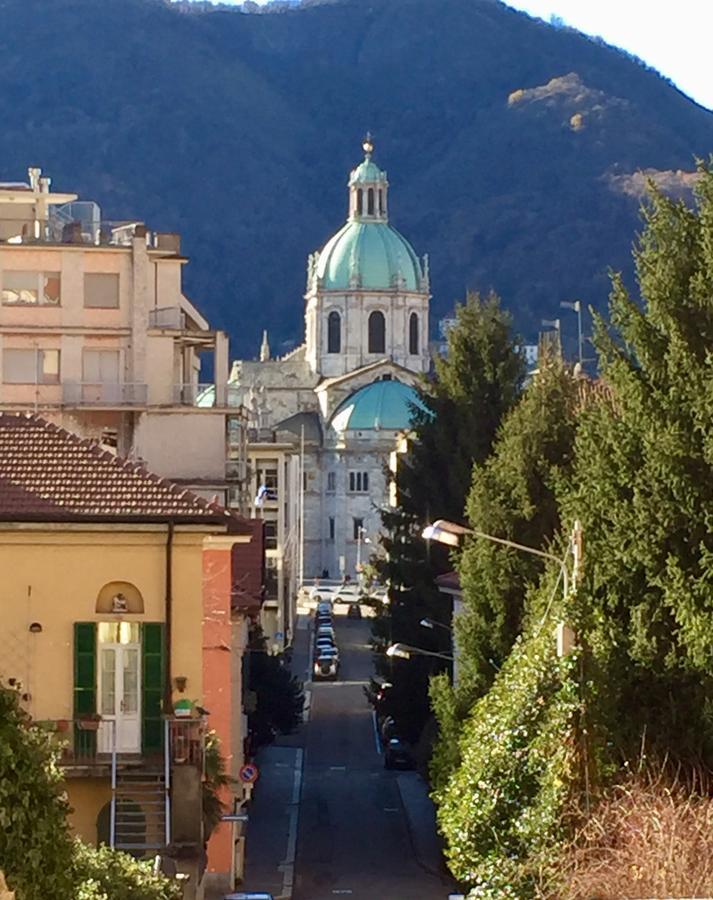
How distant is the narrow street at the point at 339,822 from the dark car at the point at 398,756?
22 cm

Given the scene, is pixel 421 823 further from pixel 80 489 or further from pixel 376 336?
pixel 376 336

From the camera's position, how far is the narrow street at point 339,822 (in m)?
45.2

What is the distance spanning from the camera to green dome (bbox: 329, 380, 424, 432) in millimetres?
165750

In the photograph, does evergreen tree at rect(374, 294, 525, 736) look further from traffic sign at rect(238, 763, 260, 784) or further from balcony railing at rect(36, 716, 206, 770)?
balcony railing at rect(36, 716, 206, 770)

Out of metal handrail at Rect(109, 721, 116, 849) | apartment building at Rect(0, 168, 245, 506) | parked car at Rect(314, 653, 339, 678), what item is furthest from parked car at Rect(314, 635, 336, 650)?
metal handrail at Rect(109, 721, 116, 849)

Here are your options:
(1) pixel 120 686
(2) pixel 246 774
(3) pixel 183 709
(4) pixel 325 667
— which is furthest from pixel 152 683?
(4) pixel 325 667

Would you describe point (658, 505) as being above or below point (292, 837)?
above

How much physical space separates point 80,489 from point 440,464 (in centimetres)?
2997

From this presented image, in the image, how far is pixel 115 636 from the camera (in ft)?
93.6

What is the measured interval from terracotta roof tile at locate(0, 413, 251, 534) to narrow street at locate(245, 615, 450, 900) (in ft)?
49.6

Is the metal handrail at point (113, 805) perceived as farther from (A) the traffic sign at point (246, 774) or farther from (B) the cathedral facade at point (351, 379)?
(B) the cathedral facade at point (351, 379)

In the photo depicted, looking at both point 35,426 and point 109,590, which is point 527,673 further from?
point 35,426

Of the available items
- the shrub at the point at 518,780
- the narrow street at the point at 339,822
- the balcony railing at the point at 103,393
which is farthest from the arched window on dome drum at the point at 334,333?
the shrub at the point at 518,780

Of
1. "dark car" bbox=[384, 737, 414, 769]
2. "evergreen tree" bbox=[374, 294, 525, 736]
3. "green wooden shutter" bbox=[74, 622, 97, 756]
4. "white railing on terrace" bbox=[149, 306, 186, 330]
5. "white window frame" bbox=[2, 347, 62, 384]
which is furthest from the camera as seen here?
"dark car" bbox=[384, 737, 414, 769]
